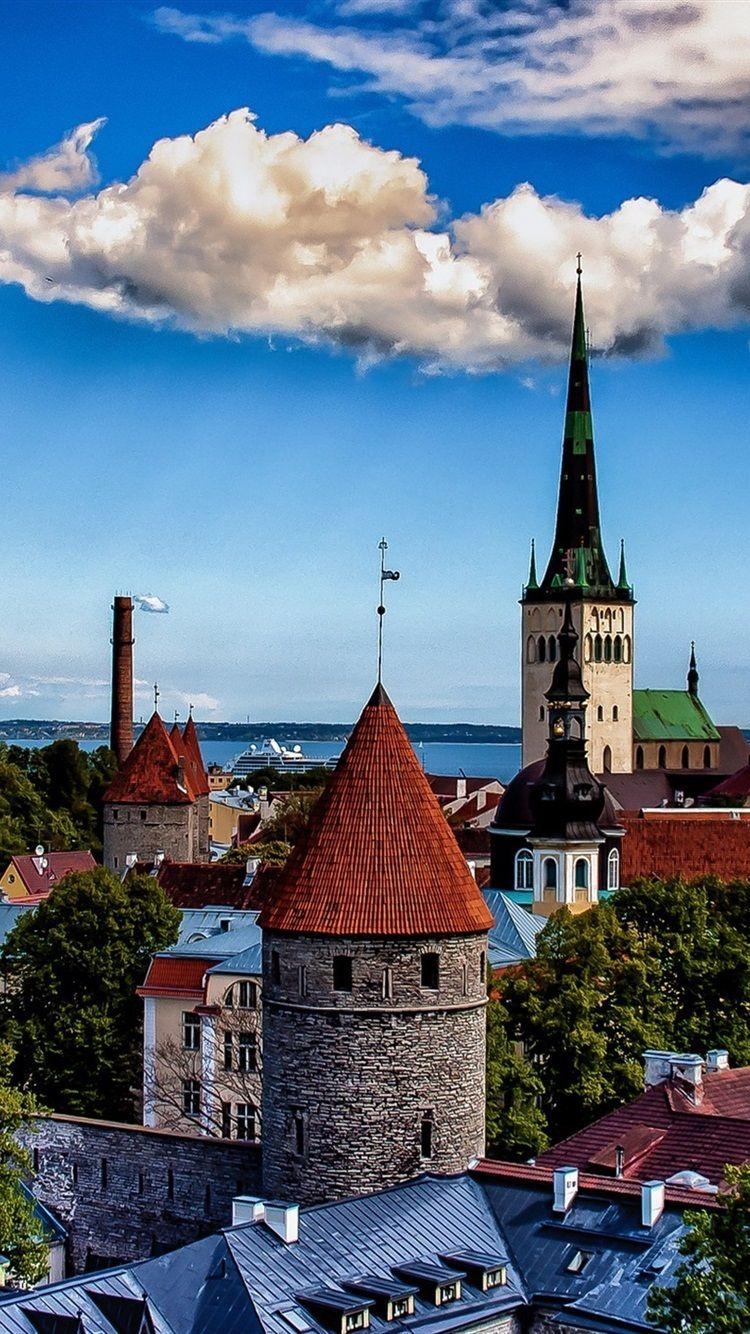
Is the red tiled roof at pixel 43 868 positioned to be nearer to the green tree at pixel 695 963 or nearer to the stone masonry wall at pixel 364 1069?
the green tree at pixel 695 963

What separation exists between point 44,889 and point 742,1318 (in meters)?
62.5

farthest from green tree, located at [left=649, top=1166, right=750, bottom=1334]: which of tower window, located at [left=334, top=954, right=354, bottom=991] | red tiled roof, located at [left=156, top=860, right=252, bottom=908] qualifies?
red tiled roof, located at [left=156, top=860, right=252, bottom=908]

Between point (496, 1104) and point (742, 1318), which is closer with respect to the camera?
point (742, 1318)

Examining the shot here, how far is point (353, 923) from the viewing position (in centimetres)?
2845

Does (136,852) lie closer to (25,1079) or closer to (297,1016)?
(25,1079)

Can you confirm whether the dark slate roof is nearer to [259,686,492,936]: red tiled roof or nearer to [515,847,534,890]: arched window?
[259,686,492,936]: red tiled roof

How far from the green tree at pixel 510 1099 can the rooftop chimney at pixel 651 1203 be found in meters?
10.7

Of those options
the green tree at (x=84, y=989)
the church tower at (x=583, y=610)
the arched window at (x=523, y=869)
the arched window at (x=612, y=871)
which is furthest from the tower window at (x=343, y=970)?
the church tower at (x=583, y=610)

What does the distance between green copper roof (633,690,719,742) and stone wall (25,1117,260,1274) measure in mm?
92671

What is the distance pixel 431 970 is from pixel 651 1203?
496cm

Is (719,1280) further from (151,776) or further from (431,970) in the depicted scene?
(151,776)

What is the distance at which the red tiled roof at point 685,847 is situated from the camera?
233 feet

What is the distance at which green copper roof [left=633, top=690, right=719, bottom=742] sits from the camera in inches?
4892

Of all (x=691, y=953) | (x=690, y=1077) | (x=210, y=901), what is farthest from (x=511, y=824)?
(x=690, y=1077)
